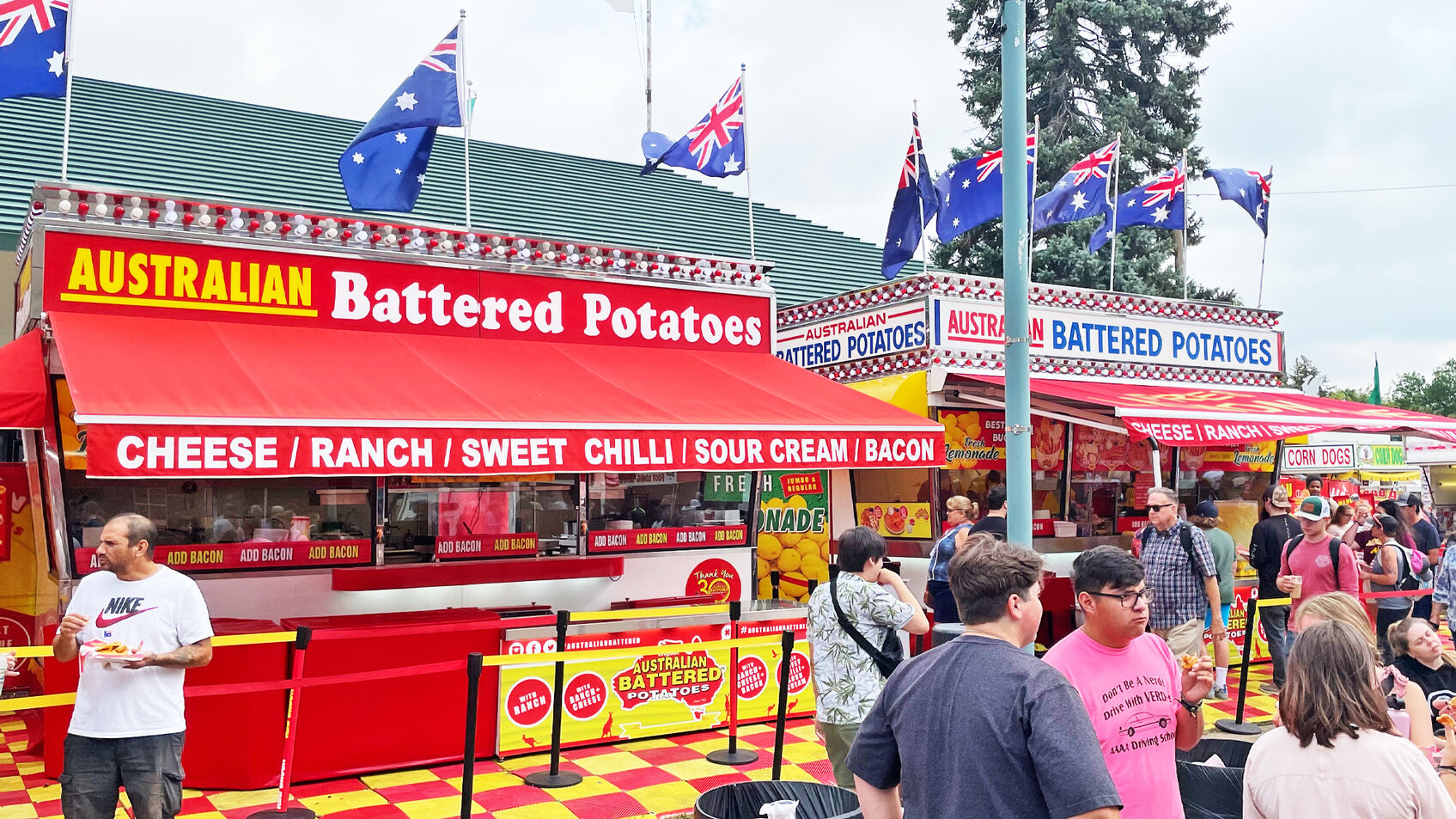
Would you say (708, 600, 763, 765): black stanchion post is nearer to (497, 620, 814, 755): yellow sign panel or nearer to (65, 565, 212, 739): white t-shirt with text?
(497, 620, 814, 755): yellow sign panel

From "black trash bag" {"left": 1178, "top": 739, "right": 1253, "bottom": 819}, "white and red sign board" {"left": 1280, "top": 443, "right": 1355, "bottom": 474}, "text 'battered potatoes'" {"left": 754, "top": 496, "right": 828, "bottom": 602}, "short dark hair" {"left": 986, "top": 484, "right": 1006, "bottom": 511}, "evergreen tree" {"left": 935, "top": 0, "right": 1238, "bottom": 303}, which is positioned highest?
"evergreen tree" {"left": 935, "top": 0, "right": 1238, "bottom": 303}

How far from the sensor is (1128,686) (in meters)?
3.34

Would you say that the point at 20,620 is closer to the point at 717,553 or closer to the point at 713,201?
the point at 717,553

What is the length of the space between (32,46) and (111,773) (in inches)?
208

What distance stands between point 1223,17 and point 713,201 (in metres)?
14.2

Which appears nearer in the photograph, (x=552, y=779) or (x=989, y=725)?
(x=989, y=725)

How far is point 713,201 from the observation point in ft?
67.7

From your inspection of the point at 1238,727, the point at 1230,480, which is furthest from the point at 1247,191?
the point at 1238,727

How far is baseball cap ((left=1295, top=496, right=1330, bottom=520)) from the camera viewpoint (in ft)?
27.9

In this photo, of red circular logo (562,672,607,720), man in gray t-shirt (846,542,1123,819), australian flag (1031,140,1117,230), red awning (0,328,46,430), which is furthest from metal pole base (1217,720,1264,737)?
red awning (0,328,46,430)

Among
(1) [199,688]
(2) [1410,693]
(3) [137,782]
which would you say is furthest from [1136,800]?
(1) [199,688]

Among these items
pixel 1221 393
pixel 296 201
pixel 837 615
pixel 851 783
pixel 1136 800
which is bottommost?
pixel 851 783

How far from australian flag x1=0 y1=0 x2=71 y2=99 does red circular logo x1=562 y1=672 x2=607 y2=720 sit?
5.25 meters

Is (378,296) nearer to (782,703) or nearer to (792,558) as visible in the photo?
(782,703)
